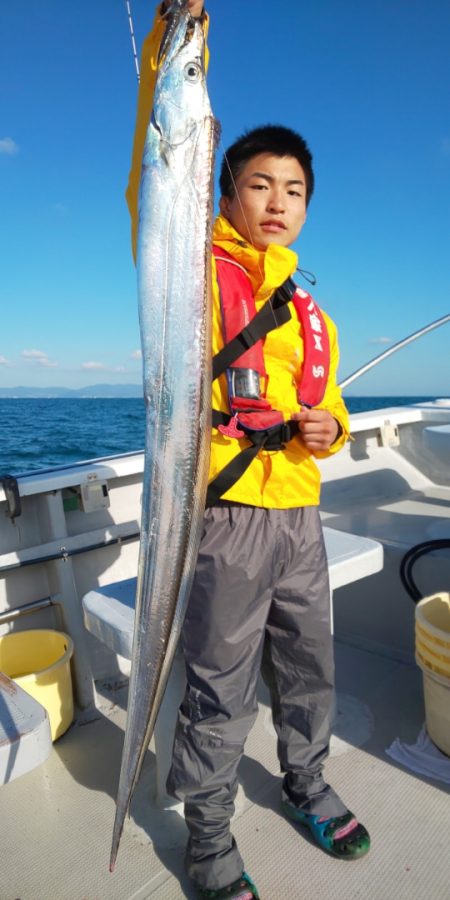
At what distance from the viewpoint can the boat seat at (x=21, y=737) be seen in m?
1.78

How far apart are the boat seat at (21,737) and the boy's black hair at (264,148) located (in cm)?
203

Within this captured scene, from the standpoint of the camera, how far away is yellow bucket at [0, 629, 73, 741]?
281 cm

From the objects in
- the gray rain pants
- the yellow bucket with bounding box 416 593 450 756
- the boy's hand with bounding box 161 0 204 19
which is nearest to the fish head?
the boy's hand with bounding box 161 0 204 19

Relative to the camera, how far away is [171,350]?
50.9 inches

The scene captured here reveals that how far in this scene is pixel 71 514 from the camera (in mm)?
3412

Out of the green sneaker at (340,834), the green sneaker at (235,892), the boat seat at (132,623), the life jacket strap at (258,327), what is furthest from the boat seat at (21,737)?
the life jacket strap at (258,327)

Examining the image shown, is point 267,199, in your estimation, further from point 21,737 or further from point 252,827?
point 252,827

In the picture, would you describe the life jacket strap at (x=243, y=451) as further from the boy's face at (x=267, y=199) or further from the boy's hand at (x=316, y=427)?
the boy's face at (x=267, y=199)

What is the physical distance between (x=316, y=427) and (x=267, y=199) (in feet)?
2.81

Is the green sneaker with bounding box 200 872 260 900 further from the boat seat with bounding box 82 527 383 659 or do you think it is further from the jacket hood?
the jacket hood

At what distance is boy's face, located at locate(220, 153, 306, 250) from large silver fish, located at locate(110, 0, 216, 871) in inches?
26.7

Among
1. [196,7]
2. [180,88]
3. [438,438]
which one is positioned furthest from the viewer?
[438,438]

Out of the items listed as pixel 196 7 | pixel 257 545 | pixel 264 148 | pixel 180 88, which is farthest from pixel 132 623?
pixel 196 7

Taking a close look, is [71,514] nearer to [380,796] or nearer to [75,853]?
[75,853]
